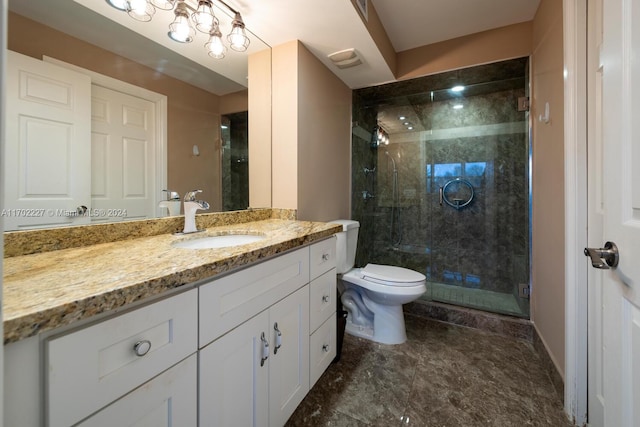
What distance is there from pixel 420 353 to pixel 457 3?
230 cm

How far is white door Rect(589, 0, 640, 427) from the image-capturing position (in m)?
0.54

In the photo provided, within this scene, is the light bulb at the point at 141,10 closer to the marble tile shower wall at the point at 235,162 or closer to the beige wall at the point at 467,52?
the marble tile shower wall at the point at 235,162

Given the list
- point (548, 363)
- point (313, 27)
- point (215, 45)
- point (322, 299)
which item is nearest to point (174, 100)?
point (215, 45)

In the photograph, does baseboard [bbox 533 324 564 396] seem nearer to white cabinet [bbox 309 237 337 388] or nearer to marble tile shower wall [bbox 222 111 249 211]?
white cabinet [bbox 309 237 337 388]

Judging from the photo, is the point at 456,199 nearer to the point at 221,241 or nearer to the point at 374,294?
the point at 374,294

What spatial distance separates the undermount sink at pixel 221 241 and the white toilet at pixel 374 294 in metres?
0.70

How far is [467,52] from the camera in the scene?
2006mm

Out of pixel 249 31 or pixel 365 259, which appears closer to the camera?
pixel 249 31

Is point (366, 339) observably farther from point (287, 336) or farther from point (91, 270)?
point (91, 270)

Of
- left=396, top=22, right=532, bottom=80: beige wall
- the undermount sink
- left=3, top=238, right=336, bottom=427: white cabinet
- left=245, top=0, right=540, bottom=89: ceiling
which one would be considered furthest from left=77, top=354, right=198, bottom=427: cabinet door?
left=396, top=22, right=532, bottom=80: beige wall

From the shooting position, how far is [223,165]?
5.01 ft

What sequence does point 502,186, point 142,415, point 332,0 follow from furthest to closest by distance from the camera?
point 502,186 → point 332,0 → point 142,415

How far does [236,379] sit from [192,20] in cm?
161

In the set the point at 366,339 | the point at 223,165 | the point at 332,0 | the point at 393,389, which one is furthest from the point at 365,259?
the point at 332,0
